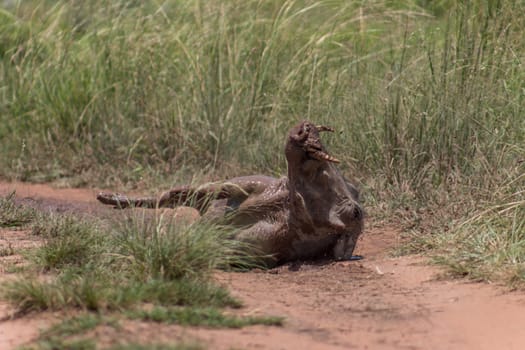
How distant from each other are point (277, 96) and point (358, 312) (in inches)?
160

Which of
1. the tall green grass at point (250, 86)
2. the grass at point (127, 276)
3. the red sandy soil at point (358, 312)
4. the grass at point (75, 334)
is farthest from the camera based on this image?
the tall green grass at point (250, 86)

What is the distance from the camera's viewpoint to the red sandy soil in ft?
14.3

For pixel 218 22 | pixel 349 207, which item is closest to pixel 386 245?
pixel 349 207

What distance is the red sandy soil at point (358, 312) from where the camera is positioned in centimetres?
436

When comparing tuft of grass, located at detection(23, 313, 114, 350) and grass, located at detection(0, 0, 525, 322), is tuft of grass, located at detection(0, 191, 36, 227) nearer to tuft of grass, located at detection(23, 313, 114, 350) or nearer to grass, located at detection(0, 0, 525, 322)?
grass, located at detection(0, 0, 525, 322)

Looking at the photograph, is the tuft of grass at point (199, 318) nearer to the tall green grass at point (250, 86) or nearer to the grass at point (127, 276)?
the grass at point (127, 276)

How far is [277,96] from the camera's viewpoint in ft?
28.8

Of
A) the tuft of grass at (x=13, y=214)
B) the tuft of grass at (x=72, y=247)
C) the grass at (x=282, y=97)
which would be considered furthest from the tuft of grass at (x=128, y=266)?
the tuft of grass at (x=13, y=214)

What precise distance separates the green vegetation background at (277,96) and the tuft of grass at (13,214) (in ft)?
5.35

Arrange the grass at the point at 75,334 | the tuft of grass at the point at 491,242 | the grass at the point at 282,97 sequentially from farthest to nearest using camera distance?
the grass at the point at 282,97 < the tuft of grass at the point at 491,242 < the grass at the point at 75,334

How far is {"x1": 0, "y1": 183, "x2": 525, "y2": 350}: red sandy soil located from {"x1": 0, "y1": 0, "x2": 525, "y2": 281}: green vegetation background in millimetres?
466

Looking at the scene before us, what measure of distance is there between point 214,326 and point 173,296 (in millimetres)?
403

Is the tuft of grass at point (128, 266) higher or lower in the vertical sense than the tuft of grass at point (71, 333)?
lower

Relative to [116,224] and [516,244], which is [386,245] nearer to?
[516,244]
